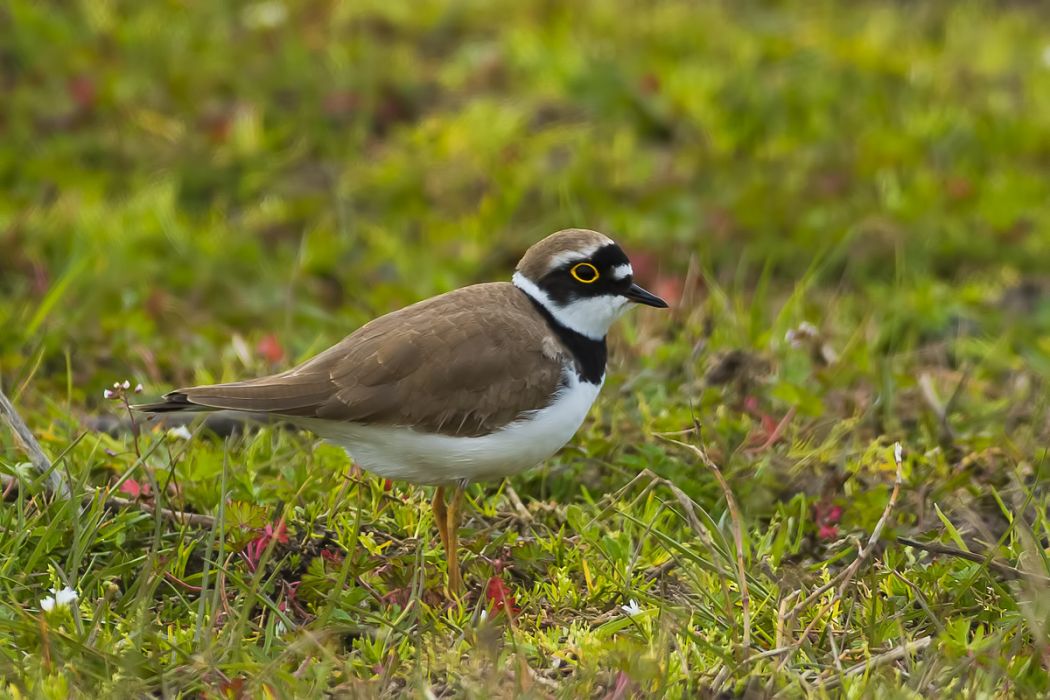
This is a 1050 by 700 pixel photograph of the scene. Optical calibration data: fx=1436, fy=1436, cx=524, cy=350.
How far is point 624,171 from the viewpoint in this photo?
29.5 feet

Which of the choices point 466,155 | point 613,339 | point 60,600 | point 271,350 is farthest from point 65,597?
point 466,155

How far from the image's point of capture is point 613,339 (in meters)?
6.74

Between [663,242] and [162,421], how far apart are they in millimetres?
3647

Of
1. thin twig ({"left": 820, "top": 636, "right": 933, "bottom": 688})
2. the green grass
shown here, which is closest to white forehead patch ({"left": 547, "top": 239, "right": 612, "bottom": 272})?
the green grass

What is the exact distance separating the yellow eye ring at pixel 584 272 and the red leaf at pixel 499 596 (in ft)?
3.81

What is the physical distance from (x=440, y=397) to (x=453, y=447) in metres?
0.18

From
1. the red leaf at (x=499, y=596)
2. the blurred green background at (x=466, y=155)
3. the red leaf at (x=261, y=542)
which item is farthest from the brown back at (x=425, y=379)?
the blurred green background at (x=466, y=155)

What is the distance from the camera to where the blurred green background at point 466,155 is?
7828 millimetres

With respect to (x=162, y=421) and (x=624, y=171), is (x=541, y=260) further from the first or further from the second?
(x=624, y=171)

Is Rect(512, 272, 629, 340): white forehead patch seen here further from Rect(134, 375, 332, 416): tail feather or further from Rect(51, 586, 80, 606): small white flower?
Rect(51, 586, 80, 606): small white flower

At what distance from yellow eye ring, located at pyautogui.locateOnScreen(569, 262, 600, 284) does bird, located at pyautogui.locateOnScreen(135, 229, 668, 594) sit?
0.87ft

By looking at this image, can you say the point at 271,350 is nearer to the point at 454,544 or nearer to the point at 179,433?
the point at 179,433

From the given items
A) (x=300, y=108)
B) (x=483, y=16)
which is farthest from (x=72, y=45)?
(x=483, y=16)

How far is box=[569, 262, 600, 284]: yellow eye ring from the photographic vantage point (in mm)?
5238
